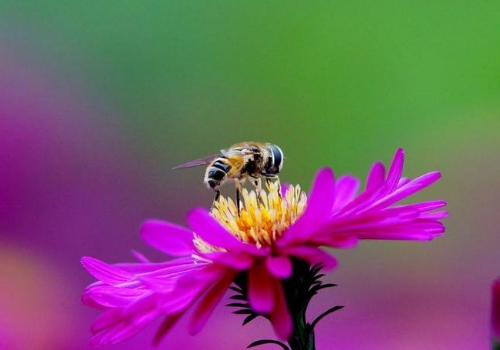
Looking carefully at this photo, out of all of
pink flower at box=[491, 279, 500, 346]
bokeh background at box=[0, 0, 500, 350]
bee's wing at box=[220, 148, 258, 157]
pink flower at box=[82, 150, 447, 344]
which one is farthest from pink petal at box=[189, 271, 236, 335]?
bokeh background at box=[0, 0, 500, 350]

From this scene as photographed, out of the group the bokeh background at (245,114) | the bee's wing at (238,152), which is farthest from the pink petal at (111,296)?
the bokeh background at (245,114)

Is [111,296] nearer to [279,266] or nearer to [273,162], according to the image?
[279,266]

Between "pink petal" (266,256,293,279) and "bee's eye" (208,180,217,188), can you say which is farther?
"bee's eye" (208,180,217,188)

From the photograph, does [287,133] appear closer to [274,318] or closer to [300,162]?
[300,162]

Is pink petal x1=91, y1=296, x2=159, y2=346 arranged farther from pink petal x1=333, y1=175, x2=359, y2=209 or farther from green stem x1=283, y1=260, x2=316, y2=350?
pink petal x1=333, y1=175, x2=359, y2=209

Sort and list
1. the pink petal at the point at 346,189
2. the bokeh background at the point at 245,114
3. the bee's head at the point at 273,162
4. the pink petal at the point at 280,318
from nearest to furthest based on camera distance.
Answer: the pink petal at the point at 280,318
the pink petal at the point at 346,189
the bee's head at the point at 273,162
the bokeh background at the point at 245,114

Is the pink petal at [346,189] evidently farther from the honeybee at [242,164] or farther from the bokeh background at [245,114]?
the bokeh background at [245,114]
